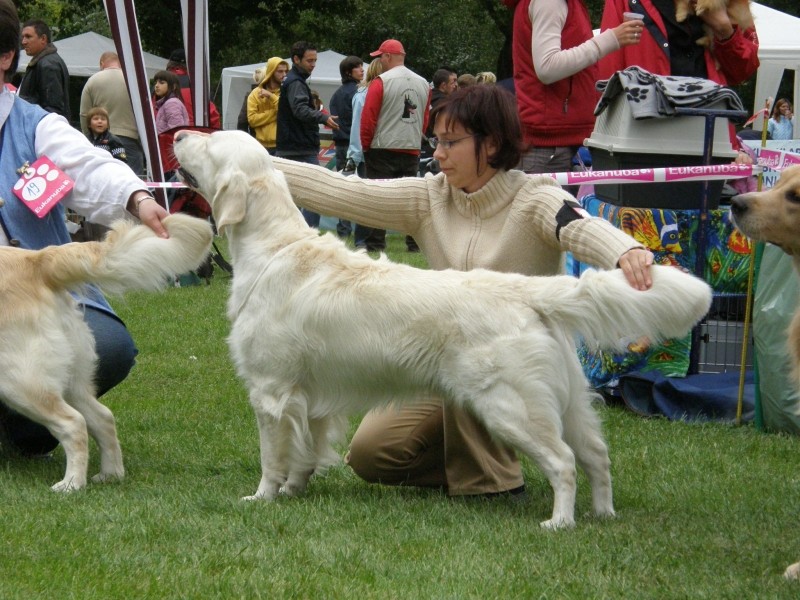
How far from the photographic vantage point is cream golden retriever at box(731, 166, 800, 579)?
122 inches

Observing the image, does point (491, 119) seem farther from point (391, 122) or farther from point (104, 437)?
point (391, 122)

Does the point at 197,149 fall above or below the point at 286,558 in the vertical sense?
above

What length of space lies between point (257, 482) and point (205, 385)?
184 cm

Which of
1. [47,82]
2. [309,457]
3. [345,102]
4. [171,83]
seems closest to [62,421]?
[309,457]

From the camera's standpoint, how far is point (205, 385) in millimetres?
5582

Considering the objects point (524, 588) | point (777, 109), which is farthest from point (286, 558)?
point (777, 109)

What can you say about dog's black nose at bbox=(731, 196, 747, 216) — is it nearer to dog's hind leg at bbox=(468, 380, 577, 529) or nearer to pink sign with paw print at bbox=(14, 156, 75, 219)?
dog's hind leg at bbox=(468, 380, 577, 529)

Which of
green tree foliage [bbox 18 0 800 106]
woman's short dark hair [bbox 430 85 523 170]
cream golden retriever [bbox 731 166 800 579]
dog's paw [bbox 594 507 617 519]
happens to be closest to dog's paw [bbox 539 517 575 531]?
dog's paw [bbox 594 507 617 519]

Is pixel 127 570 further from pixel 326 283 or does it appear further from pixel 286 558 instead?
pixel 326 283

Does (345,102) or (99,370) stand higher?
(99,370)

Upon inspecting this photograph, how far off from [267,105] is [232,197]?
9.26 m

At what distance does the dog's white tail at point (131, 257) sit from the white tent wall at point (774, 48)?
434 inches

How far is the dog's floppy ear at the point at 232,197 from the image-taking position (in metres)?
3.39

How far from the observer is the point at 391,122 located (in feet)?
34.8
